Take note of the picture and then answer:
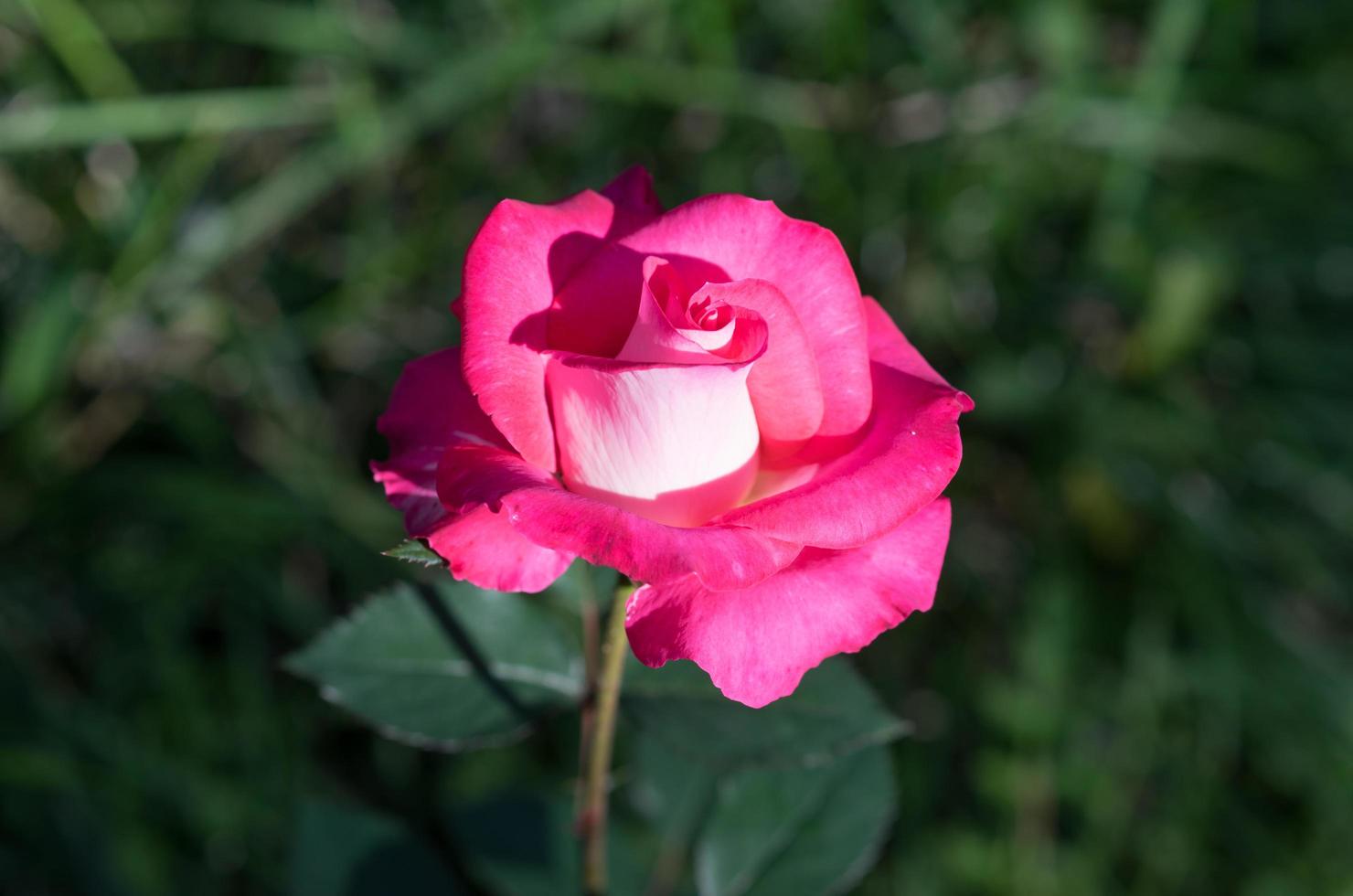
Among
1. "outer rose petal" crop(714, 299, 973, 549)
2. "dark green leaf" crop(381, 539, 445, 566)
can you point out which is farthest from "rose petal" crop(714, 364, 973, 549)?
"dark green leaf" crop(381, 539, 445, 566)

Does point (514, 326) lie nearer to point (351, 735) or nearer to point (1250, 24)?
point (351, 735)

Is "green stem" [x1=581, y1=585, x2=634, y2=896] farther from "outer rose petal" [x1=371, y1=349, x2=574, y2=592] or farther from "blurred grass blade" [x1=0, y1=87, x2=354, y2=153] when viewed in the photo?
"blurred grass blade" [x1=0, y1=87, x2=354, y2=153]

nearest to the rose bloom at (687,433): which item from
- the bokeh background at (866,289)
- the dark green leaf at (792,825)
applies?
the dark green leaf at (792,825)

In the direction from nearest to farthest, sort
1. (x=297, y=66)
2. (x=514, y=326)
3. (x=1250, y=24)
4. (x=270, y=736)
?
(x=514, y=326) < (x=270, y=736) < (x=297, y=66) < (x=1250, y=24)

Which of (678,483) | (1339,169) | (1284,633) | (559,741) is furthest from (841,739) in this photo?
(1339,169)

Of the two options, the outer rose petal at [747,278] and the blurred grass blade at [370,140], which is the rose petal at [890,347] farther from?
the blurred grass blade at [370,140]

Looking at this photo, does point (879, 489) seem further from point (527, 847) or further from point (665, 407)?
point (527, 847)
